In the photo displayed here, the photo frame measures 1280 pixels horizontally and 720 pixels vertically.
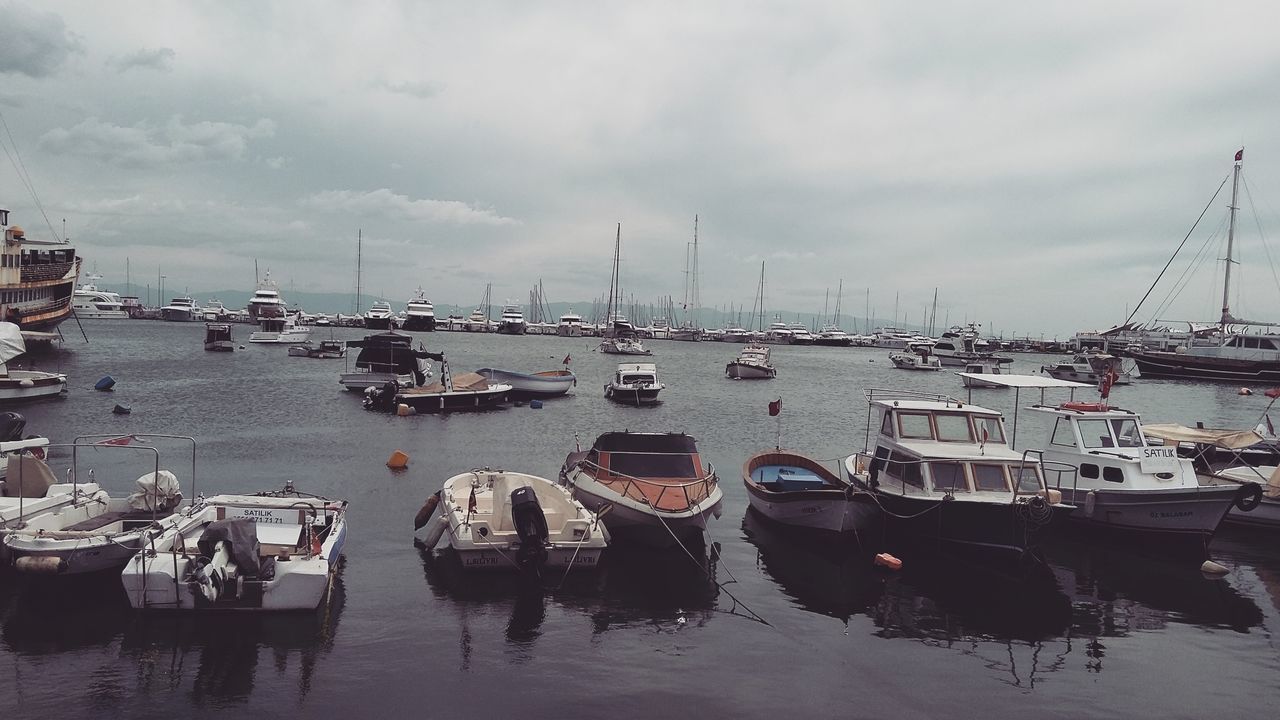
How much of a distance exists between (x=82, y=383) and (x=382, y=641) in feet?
179

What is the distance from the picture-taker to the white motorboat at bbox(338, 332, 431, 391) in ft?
190

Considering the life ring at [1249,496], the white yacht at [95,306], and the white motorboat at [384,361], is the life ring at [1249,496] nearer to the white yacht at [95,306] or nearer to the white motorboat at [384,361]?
the white motorboat at [384,361]

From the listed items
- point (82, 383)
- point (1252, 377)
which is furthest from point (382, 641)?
point (1252, 377)

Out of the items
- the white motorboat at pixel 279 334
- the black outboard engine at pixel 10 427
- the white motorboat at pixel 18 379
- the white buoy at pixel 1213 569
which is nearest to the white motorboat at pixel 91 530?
Answer: the black outboard engine at pixel 10 427

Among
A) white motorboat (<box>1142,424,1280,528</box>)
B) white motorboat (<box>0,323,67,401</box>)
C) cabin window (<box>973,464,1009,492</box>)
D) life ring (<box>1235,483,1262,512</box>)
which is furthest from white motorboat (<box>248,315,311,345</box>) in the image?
life ring (<box>1235,483,1262,512</box>)

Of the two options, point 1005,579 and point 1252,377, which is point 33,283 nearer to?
point 1005,579

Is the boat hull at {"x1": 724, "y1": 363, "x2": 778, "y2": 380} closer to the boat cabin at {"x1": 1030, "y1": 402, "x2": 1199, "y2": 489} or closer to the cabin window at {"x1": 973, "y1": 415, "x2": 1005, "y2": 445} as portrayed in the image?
the boat cabin at {"x1": 1030, "y1": 402, "x2": 1199, "y2": 489}

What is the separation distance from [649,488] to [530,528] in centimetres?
428

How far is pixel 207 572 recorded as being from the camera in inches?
533

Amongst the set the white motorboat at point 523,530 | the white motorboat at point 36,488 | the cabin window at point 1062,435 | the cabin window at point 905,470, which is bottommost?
the white motorboat at point 523,530

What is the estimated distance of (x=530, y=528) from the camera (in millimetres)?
16922

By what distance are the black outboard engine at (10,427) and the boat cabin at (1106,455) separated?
3106 centimetres

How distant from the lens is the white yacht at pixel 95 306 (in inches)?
6658

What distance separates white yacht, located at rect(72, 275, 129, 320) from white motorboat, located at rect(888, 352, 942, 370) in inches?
6661
